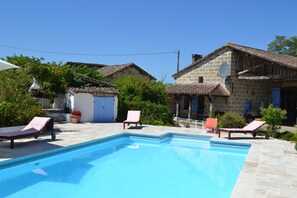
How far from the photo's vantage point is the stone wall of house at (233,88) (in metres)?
23.4

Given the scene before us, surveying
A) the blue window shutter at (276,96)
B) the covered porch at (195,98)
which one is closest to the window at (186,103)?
the covered porch at (195,98)

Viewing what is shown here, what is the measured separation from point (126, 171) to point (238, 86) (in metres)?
17.0

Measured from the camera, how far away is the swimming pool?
7068 mm

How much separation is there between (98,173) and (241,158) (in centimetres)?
554

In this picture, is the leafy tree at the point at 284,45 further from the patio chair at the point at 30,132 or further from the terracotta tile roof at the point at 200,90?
the patio chair at the point at 30,132

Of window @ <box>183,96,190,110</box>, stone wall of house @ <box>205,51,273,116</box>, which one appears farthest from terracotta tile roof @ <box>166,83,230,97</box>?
window @ <box>183,96,190,110</box>

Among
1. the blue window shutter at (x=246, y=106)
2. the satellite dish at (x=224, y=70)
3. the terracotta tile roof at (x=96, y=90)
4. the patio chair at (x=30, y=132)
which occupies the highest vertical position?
the satellite dish at (x=224, y=70)

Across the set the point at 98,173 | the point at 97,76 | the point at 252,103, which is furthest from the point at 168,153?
the point at 252,103

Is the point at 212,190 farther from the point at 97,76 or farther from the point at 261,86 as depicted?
the point at 261,86

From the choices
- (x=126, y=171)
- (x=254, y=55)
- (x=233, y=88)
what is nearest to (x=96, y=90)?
(x=126, y=171)

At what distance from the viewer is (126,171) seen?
8938 millimetres

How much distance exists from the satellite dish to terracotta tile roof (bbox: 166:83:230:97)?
93 centimetres

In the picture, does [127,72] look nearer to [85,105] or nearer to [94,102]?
[94,102]

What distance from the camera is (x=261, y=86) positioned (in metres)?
24.6
